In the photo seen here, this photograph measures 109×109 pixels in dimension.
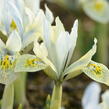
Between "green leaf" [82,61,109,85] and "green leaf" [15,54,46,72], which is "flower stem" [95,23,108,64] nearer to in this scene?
"green leaf" [82,61,109,85]

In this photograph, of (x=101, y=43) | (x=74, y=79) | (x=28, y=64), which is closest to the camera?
(x=28, y=64)

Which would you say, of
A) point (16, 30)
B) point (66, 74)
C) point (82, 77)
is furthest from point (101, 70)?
point (82, 77)

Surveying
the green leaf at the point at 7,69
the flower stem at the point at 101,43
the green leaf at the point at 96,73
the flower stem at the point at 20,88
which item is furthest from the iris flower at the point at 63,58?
the flower stem at the point at 101,43

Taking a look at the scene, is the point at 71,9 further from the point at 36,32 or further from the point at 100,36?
the point at 36,32

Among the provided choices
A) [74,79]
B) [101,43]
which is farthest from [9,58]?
[101,43]

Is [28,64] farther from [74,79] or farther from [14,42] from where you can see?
[74,79]
